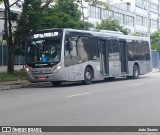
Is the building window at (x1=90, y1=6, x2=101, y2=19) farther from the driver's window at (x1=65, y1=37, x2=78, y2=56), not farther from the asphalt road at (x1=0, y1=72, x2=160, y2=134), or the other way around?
the asphalt road at (x1=0, y1=72, x2=160, y2=134)

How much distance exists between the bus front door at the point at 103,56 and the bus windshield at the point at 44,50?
4308mm

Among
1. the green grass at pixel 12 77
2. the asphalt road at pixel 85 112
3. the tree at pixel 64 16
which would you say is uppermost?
the tree at pixel 64 16

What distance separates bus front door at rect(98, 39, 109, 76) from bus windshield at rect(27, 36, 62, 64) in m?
4.31

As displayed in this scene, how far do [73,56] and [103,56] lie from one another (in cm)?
363

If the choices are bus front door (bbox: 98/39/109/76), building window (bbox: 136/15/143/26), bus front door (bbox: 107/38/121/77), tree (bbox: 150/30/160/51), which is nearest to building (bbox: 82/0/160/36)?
building window (bbox: 136/15/143/26)

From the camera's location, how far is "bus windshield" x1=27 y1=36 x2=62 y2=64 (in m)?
19.5

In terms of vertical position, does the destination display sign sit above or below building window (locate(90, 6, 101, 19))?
below

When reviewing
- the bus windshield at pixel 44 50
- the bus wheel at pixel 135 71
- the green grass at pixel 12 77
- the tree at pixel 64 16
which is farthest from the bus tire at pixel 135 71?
the bus windshield at pixel 44 50

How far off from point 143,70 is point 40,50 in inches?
439

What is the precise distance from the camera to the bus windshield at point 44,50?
19484 millimetres

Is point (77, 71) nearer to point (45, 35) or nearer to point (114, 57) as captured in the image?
point (45, 35)

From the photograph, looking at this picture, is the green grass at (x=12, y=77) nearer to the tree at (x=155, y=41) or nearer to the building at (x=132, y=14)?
the tree at (x=155, y=41)

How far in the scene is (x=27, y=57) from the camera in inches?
800

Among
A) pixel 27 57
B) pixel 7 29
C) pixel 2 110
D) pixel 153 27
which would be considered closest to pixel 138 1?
pixel 153 27
